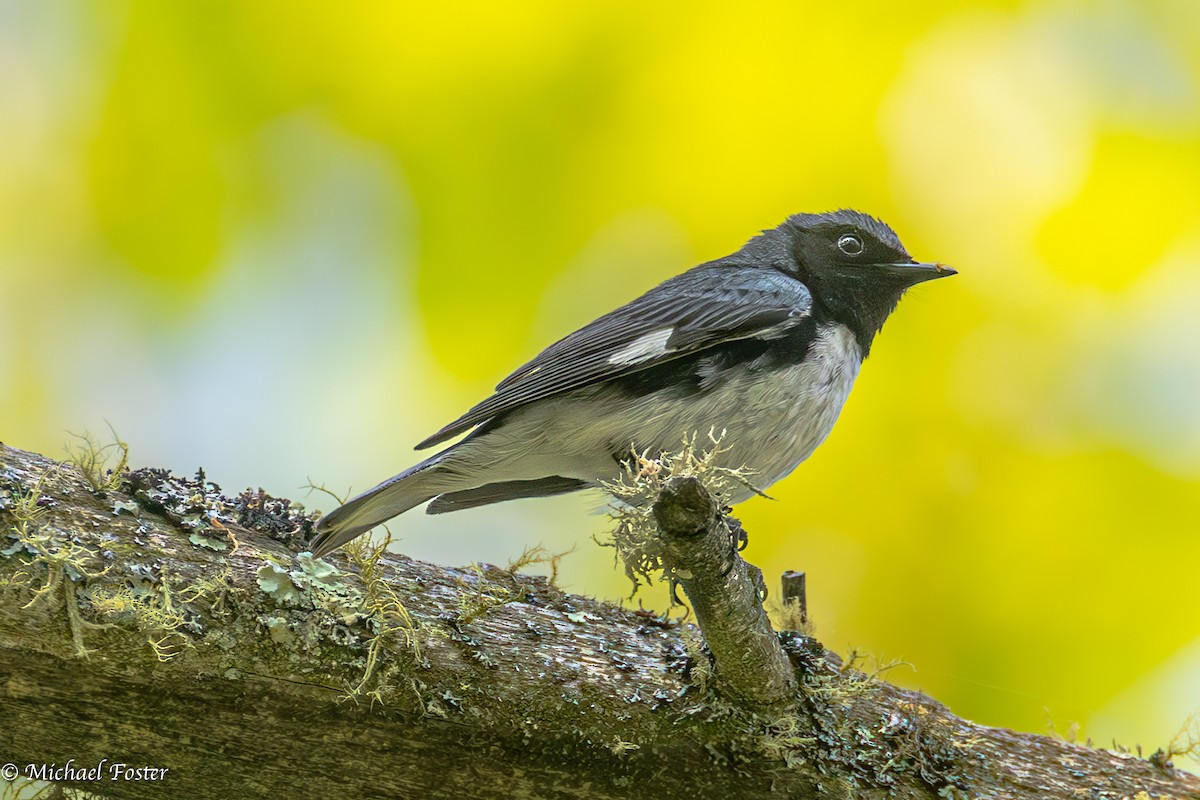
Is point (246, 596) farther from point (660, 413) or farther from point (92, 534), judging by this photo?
point (660, 413)

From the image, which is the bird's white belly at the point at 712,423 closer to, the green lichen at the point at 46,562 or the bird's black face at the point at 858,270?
the bird's black face at the point at 858,270

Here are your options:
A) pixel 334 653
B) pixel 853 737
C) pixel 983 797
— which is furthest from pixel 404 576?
pixel 983 797

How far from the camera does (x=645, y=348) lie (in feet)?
11.5

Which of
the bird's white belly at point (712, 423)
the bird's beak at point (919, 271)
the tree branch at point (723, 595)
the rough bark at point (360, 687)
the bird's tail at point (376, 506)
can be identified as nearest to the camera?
the tree branch at point (723, 595)

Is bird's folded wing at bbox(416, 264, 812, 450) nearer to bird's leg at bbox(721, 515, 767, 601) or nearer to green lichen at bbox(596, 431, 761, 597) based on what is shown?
bird's leg at bbox(721, 515, 767, 601)

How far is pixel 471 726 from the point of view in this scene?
8.53 ft

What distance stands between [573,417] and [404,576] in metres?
0.90

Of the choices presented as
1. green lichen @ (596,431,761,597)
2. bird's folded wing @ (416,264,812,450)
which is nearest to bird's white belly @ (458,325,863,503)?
bird's folded wing @ (416,264,812,450)

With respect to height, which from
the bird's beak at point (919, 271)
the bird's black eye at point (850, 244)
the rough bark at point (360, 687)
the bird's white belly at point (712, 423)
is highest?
the bird's black eye at point (850, 244)

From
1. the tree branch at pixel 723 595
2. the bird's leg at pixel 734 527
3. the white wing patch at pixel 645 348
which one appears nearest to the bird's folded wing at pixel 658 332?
the white wing patch at pixel 645 348

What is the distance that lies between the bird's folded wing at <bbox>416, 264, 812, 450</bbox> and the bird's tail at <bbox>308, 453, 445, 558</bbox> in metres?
0.14

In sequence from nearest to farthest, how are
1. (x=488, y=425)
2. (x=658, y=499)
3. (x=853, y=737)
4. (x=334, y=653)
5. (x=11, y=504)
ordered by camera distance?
(x=658, y=499), (x=11, y=504), (x=334, y=653), (x=853, y=737), (x=488, y=425)

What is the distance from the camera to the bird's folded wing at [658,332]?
11.3ft

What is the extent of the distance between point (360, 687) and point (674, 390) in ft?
4.78
